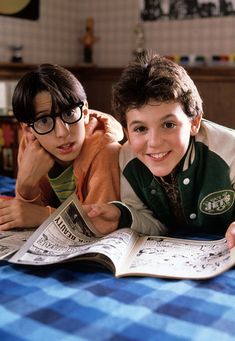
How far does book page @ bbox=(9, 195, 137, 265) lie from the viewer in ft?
2.85

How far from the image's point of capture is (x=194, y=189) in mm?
1131

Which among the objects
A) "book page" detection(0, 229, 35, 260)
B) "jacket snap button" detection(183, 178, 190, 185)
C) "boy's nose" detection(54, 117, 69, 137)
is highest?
"boy's nose" detection(54, 117, 69, 137)

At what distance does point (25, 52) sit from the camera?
2883 millimetres

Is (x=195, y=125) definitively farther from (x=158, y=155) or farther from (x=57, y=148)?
(x=57, y=148)

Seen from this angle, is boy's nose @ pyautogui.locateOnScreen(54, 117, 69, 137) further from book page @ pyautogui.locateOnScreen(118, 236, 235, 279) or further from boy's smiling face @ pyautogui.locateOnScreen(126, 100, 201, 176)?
book page @ pyautogui.locateOnScreen(118, 236, 235, 279)

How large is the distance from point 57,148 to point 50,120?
75 mm

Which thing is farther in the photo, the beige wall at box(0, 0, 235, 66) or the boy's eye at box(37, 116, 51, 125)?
the beige wall at box(0, 0, 235, 66)

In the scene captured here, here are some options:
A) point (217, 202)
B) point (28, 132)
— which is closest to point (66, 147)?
point (28, 132)

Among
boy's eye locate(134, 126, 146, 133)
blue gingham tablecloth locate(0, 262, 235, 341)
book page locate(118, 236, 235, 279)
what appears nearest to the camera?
blue gingham tablecloth locate(0, 262, 235, 341)

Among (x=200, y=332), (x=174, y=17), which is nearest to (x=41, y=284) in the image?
(x=200, y=332)

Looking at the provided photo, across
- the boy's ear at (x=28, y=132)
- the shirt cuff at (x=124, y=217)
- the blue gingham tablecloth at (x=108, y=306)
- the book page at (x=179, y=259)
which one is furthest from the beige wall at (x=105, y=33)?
the blue gingham tablecloth at (x=108, y=306)

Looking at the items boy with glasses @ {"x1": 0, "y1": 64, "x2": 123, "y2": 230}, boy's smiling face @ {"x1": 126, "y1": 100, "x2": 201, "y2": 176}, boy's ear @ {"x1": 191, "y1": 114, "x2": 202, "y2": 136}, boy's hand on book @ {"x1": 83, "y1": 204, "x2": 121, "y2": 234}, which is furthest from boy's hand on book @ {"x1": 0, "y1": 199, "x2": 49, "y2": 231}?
boy's ear @ {"x1": 191, "y1": 114, "x2": 202, "y2": 136}

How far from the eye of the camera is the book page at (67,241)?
0.87 meters

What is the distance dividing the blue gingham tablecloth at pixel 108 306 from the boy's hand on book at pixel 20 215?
0.92ft
